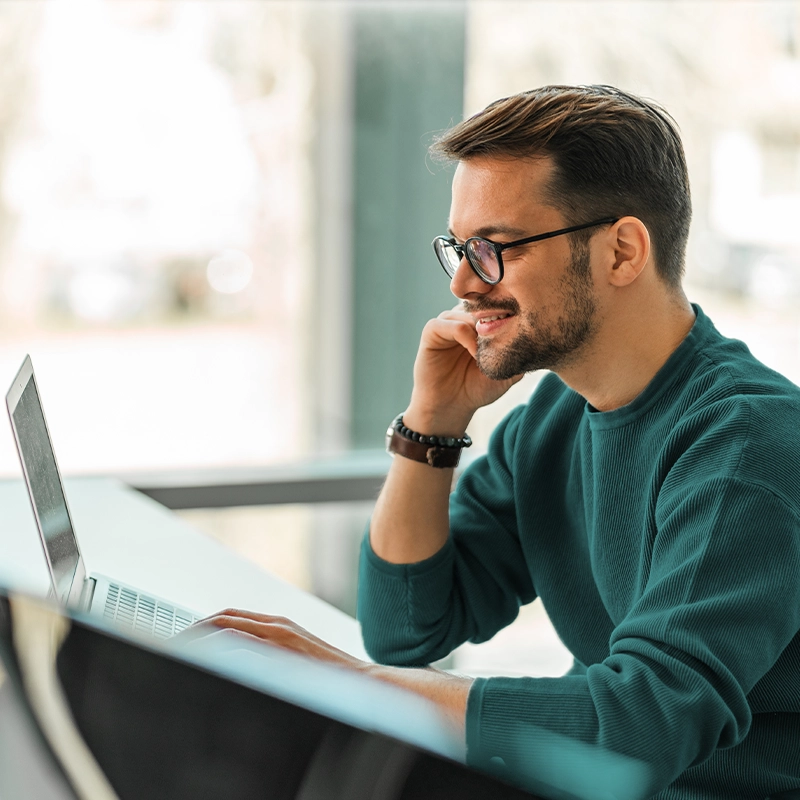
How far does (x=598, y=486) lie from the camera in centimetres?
115

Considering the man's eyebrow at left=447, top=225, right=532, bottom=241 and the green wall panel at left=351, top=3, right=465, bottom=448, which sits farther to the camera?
the green wall panel at left=351, top=3, right=465, bottom=448

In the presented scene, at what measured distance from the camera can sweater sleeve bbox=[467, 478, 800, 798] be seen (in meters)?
0.82

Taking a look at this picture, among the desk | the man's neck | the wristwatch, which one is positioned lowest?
the desk

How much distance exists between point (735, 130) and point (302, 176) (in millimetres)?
1243

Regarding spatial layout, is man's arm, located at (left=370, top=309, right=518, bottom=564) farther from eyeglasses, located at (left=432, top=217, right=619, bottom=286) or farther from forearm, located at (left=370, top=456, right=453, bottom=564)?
eyeglasses, located at (left=432, top=217, right=619, bottom=286)

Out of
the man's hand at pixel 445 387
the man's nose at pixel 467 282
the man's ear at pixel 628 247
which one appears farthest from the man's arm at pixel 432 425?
the man's ear at pixel 628 247

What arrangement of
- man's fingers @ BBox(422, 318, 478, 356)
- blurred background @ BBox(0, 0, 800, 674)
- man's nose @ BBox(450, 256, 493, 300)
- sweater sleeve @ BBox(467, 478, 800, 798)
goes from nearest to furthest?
sweater sleeve @ BBox(467, 478, 800, 798), man's nose @ BBox(450, 256, 493, 300), man's fingers @ BBox(422, 318, 478, 356), blurred background @ BBox(0, 0, 800, 674)

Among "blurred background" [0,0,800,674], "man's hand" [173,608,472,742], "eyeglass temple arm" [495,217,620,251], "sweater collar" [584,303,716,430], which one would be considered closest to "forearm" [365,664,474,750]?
"man's hand" [173,608,472,742]

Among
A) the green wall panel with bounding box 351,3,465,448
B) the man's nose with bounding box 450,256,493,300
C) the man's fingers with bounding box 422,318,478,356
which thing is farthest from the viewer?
the green wall panel with bounding box 351,3,465,448

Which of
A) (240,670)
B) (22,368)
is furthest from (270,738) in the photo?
(22,368)

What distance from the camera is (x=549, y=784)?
16.5 inches

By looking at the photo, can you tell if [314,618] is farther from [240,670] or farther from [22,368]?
[240,670]

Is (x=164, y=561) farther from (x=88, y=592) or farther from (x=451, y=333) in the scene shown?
(x=451, y=333)

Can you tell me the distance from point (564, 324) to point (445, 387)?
289 mm
